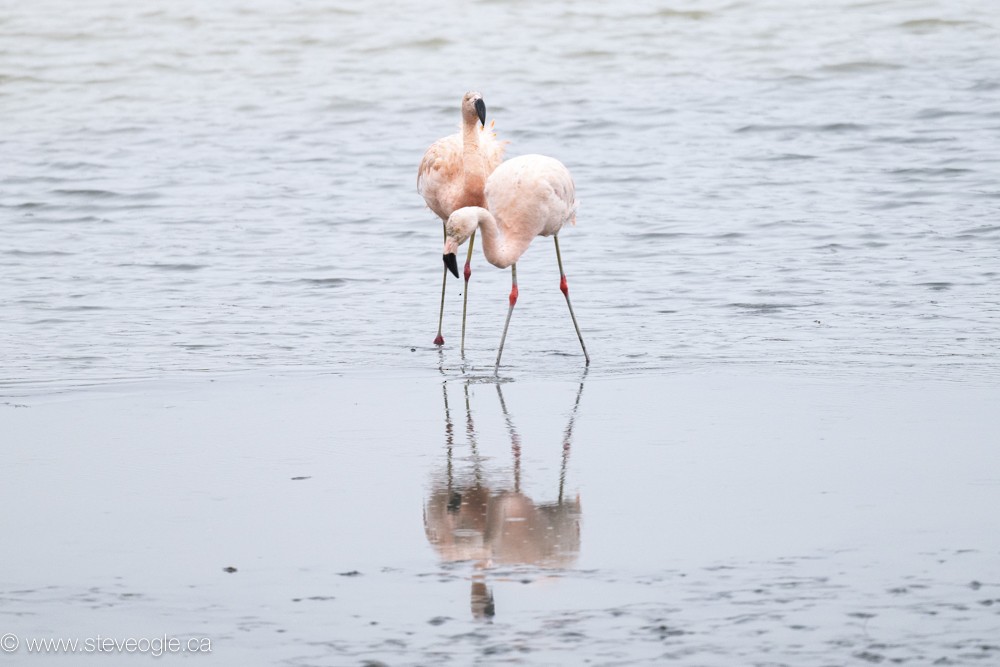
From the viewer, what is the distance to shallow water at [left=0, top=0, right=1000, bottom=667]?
478 centimetres

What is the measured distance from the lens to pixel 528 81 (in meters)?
20.0

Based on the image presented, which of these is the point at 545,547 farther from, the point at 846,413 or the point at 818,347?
the point at 818,347

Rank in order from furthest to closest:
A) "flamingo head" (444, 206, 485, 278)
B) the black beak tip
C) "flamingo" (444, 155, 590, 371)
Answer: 1. "flamingo" (444, 155, 590, 371)
2. "flamingo head" (444, 206, 485, 278)
3. the black beak tip

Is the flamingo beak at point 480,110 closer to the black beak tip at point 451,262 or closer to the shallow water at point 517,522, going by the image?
the black beak tip at point 451,262

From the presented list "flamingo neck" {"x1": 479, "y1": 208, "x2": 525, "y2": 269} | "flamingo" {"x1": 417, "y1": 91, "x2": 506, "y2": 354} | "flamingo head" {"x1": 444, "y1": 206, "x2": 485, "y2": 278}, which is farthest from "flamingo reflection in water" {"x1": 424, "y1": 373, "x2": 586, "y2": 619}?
"flamingo" {"x1": 417, "y1": 91, "x2": 506, "y2": 354}

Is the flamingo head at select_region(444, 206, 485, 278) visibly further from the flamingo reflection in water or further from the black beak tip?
the flamingo reflection in water

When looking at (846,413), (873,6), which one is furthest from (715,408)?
(873,6)

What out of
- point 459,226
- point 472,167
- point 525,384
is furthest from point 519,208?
point 525,384

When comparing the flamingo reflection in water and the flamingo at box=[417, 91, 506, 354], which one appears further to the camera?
the flamingo at box=[417, 91, 506, 354]

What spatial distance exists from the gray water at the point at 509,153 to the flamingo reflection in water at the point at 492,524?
2216 millimetres

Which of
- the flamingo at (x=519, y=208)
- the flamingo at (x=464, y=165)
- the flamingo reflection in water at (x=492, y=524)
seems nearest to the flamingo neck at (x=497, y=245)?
the flamingo at (x=519, y=208)

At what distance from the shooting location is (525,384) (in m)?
7.88

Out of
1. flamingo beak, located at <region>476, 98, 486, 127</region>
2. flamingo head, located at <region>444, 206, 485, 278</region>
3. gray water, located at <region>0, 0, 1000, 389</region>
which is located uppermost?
flamingo beak, located at <region>476, 98, 486, 127</region>

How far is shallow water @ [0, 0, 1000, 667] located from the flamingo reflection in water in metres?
0.02
